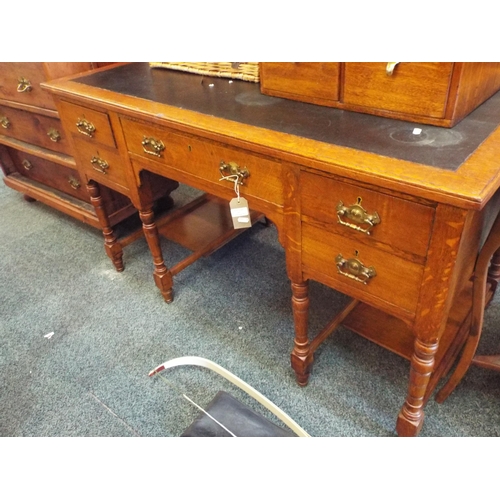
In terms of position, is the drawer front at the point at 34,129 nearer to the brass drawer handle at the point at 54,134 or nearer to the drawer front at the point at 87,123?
the brass drawer handle at the point at 54,134

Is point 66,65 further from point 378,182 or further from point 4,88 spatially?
point 378,182

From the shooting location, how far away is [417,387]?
1020 millimetres

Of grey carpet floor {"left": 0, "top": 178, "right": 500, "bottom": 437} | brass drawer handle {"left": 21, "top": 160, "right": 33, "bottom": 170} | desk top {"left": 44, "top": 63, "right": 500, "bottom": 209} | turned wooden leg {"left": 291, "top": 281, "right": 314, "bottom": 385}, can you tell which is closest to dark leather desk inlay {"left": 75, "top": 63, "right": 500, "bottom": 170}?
desk top {"left": 44, "top": 63, "right": 500, "bottom": 209}

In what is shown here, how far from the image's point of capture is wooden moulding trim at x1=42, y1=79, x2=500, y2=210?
70 cm

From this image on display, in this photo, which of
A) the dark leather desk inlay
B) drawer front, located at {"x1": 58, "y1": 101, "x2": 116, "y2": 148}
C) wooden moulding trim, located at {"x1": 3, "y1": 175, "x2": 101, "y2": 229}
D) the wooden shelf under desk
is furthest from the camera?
wooden moulding trim, located at {"x1": 3, "y1": 175, "x2": 101, "y2": 229}

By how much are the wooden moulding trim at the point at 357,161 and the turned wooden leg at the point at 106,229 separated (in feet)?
2.01

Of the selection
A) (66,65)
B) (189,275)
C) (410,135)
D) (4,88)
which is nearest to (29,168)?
(4,88)

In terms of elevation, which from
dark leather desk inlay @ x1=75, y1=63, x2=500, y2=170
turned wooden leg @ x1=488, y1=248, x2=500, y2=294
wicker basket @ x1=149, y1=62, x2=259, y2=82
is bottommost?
turned wooden leg @ x1=488, y1=248, x2=500, y2=294

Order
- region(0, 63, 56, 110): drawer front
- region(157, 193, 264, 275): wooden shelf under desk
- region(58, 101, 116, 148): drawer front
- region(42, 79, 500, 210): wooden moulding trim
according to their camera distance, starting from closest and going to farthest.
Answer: region(42, 79, 500, 210): wooden moulding trim → region(58, 101, 116, 148): drawer front → region(0, 63, 56, 110): drawer front → region(157, 193, 264, 275): wooden shelf under desk

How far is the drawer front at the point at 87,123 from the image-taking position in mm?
1365

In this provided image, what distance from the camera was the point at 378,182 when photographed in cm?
77

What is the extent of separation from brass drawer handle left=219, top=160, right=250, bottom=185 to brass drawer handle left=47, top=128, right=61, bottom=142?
1.12 meters

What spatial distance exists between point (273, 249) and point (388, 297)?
1.05 m

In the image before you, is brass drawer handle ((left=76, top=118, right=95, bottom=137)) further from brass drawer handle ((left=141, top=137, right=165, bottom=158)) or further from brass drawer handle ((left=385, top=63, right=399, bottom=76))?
brass drawer handle ((left=385, top=63, right=399, bottom=76))
